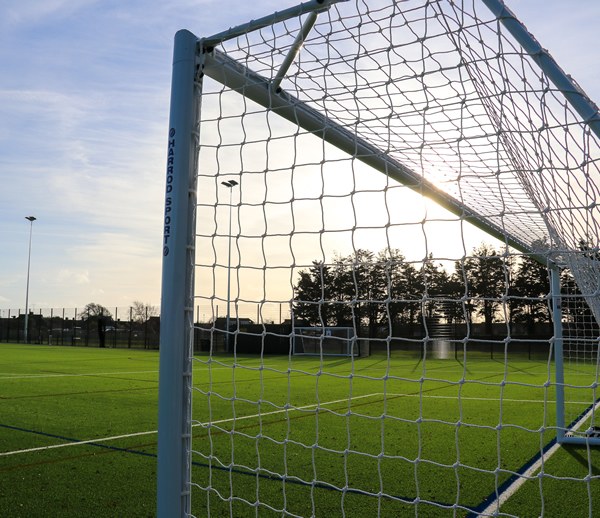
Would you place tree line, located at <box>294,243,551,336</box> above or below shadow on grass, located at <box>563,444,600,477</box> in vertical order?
above

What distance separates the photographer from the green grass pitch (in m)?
3.34

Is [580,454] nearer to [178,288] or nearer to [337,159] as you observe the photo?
[337,159]

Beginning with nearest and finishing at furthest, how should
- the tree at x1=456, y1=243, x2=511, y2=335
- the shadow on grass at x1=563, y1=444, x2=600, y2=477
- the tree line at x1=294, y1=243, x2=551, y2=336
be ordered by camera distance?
the shadow on grass at x1=563, y1=444, x2=600, y2=477 < the tree line at x1=294, y1=243, x2=551, y2=336 < the tree at x1=456, y1=243, x2=511, y2=335

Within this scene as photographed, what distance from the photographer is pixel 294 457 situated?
4758 millimetres

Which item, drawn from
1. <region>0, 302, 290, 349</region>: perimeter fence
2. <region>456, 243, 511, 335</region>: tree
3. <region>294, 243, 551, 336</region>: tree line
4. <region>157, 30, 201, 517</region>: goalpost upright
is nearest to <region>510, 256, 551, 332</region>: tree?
<region>294, 243, 551, 336</region>: tree line

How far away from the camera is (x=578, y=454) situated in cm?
506

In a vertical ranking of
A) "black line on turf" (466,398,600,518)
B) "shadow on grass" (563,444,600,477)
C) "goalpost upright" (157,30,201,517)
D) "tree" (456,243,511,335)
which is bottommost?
"shadow on grass" (563,444,600,477)

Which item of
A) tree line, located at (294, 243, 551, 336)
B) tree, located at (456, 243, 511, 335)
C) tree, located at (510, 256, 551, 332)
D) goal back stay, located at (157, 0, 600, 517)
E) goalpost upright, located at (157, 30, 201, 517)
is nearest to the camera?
goal back stay, located at (157, 0, 600, 517)

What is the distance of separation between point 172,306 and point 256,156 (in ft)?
3.19

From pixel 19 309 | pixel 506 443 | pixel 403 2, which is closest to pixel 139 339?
pixel 19 309

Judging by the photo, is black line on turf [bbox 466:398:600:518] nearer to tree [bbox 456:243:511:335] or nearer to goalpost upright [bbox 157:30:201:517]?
goalpost upright [bbox 157:30:201:517]

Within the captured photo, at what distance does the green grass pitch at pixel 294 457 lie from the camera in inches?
131

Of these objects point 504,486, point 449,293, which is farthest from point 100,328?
point 504,486

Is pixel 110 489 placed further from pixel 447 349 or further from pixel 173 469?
pixel 447 349
